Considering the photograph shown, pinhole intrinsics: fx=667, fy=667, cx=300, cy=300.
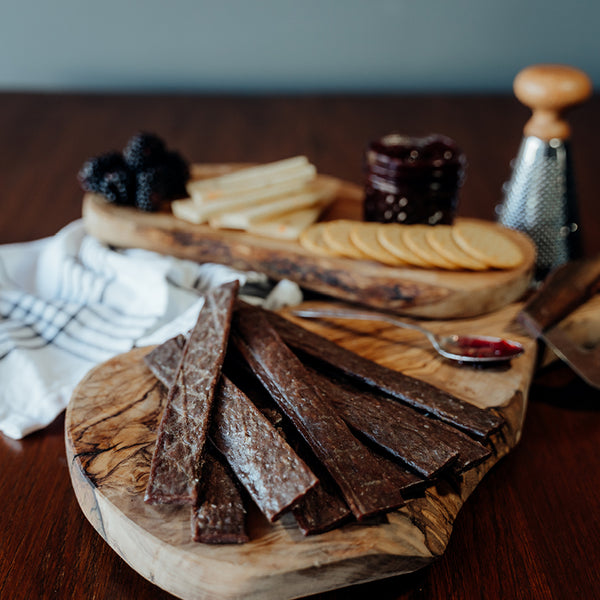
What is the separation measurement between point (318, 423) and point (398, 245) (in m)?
0.63

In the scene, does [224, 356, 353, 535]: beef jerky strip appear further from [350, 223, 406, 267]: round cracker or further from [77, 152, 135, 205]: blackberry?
[77, 152, 135, 205]: blackberry

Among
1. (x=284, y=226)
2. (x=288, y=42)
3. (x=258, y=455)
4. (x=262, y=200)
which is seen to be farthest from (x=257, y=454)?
(x=288, y=42)

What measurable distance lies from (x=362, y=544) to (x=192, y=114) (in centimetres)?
229

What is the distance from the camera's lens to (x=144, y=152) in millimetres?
1650

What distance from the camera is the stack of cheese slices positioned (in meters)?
1.60

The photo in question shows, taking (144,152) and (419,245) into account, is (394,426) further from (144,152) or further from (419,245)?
(144,152)

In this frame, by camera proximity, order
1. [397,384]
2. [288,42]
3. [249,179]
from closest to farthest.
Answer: [397,384]
[249,179]
[288,42]

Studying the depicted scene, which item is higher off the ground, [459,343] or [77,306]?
[459,343]

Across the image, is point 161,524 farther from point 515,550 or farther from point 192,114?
point 192,114

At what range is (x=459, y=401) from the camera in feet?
3.46

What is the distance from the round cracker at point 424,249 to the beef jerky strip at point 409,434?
47 cm

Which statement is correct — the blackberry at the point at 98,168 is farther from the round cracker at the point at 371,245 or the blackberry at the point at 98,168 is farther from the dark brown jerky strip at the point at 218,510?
the dark brown jerky strip at the point at 218,510

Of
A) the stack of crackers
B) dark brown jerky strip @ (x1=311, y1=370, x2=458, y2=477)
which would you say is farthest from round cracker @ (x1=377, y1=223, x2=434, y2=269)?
dark brown jerky strip @ (x1=311, y1=370, x2=458, y2=477)

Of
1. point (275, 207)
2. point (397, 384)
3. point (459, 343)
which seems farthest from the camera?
point (275, 207)
